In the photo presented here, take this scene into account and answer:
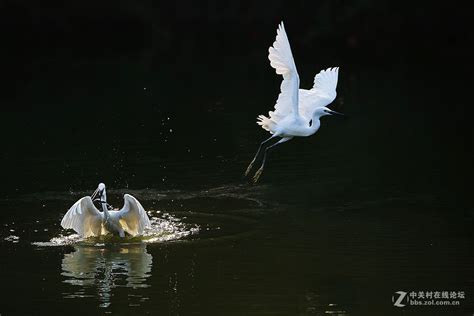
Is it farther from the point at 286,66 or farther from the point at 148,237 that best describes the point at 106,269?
the point at 286,66

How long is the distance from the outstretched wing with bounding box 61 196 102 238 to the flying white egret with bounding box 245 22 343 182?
2.15 m

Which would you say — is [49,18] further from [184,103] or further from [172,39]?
[184,103]

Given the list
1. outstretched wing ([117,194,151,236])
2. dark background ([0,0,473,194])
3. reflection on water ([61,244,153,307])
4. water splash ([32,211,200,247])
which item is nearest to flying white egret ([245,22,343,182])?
water splash ([32,211,200,247])

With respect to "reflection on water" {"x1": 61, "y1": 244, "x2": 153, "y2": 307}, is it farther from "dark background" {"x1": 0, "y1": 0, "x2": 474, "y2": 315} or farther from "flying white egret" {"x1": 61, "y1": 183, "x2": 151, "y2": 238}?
"flying white egret" {"x1": 61, "y1": 183, "x2": 151, "y2": 238}

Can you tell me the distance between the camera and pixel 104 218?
44.0ft

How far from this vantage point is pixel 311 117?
14391 millimetres

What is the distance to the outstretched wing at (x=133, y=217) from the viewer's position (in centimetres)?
1313

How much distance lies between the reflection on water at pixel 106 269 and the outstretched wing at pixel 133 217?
267mm

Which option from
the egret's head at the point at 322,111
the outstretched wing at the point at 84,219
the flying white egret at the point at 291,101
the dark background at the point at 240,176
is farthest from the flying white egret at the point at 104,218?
the egret's head at the point at 322,111

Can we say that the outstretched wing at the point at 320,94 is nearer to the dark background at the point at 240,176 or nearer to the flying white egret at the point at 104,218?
the dark background at the point at 240,176

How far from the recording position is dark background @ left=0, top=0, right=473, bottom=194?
19219 mm

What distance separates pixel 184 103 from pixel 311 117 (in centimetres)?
1386

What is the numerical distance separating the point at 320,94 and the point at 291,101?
143 cm

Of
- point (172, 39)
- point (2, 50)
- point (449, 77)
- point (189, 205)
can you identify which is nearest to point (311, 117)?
point (189, 205)
